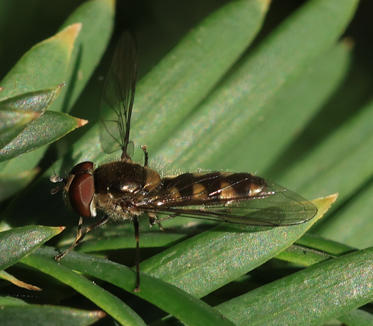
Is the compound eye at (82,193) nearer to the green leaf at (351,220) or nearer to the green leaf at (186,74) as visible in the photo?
the green leaf at (186,74)


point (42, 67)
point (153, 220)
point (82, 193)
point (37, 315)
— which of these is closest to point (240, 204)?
point (153, 220)

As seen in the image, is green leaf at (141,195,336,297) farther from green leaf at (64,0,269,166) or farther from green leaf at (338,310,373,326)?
green leaf at (64,0,269,166)

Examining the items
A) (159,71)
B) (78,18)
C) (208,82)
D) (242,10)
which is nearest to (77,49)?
(78,18)

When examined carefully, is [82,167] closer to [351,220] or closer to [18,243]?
[18,243]

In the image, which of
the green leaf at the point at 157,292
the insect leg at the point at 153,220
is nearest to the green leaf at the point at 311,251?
the green leaf at the point at 157,292

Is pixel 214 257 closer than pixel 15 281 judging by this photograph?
No

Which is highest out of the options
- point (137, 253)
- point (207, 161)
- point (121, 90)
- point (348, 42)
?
point (348, 42)
